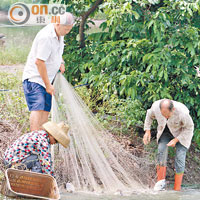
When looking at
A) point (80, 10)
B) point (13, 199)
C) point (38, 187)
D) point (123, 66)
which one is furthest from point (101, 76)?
point (13, 199)

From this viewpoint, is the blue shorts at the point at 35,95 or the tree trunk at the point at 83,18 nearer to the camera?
the blue shorts at the point at 35,95

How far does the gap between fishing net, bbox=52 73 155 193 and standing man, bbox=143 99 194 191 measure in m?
0.47

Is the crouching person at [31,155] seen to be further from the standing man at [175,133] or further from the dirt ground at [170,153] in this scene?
the standing man at [175,133]

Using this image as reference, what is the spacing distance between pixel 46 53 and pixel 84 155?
4.49 ft

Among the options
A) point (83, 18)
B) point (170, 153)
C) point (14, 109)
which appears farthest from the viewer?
point (83, 18)

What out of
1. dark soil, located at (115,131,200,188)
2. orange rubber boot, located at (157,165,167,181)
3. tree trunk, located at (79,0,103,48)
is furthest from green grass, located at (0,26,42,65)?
orange rubber boot, located at (157,165,167,181)

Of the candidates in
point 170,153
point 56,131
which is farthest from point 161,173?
point 56,131

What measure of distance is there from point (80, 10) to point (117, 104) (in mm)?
1835

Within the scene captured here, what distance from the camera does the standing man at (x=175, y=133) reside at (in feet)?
17.3

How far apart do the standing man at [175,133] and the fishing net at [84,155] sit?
472 mm

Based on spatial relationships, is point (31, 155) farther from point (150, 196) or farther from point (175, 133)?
point (175, 133)

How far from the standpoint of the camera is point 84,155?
4.90 meters

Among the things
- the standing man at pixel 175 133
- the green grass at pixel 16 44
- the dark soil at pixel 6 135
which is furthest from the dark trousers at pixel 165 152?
the green grass at pixel 16 44

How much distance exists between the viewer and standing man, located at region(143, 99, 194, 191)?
5.26 meters
